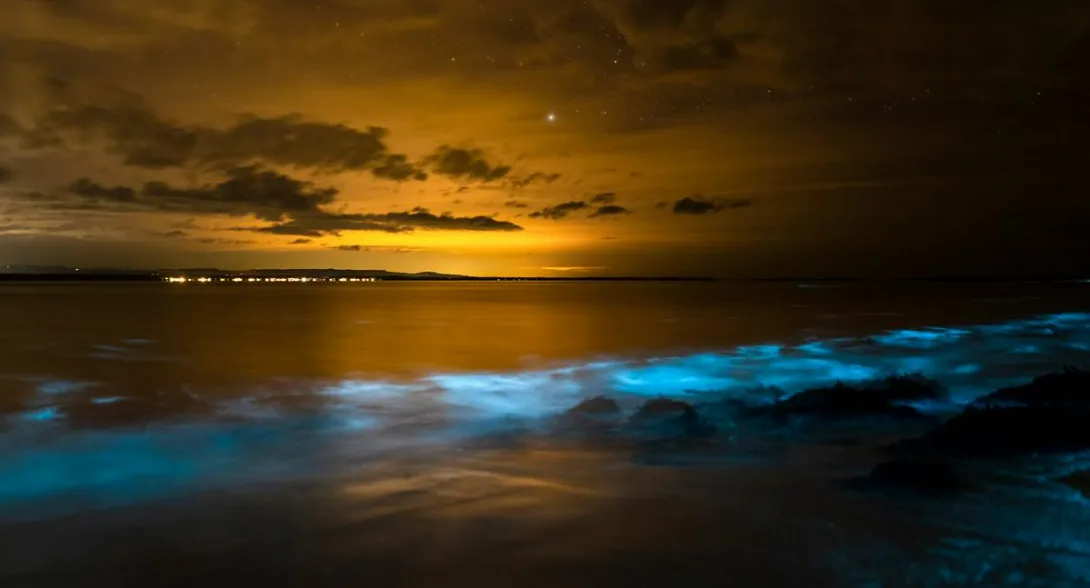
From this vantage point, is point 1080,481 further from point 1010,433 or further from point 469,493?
point 469,493

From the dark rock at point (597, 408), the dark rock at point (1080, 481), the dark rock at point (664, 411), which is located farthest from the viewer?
the dark rock at point (597, 408)

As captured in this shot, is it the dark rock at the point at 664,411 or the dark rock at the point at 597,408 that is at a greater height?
the dark rock at the point at 664,411

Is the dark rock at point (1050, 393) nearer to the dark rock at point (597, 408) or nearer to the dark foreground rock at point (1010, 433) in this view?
the dark foreground rock at point (1010, 433)

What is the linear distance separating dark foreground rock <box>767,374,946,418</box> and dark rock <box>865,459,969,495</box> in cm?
396

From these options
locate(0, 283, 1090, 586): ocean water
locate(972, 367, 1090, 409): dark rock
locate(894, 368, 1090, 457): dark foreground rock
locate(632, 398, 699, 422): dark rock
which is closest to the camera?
locate(0, 283, 1090, 586): ocean water

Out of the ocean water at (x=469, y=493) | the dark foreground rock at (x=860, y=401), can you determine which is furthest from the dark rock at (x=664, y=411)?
the dark foreground rock at (x=860, y=401)

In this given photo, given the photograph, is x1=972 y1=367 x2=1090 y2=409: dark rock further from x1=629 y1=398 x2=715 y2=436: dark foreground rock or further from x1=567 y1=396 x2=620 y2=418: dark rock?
x1=567 y1=396 x2=620 y2=418: dark rock

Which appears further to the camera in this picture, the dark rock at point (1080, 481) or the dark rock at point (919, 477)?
the dark rock at point (919, 477)

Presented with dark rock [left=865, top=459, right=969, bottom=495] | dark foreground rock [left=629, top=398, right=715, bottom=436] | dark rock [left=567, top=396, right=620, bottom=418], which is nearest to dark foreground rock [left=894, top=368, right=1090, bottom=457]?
dark rock [left=865, top=459, right=969, bottom=495]

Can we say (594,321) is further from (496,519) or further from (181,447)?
(496,519)

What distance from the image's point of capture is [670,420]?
15.4 meters

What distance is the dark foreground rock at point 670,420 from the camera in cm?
1409

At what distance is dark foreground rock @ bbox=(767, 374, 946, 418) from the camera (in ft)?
48.2

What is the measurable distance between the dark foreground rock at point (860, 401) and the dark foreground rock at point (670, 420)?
1524 mm
